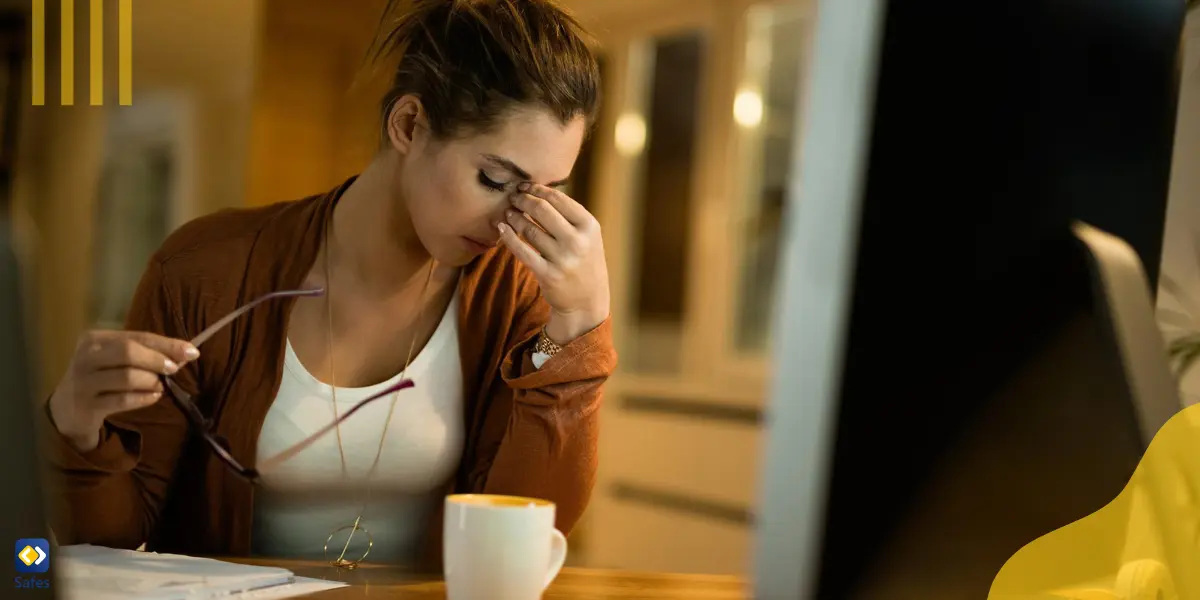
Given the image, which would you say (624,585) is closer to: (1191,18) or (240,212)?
(240,212)

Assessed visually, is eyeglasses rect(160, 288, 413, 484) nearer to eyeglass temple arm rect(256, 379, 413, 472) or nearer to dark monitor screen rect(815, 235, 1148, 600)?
eyeglass temple arm rect(256, 379, 413, 472)

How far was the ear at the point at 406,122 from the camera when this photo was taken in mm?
741

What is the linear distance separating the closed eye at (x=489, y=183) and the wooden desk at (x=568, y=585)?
293 mm

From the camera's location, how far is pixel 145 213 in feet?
2.32

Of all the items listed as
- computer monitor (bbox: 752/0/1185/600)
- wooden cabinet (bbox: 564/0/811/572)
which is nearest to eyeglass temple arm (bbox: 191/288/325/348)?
wooden cabinet (bbox: 564/0/811/572)

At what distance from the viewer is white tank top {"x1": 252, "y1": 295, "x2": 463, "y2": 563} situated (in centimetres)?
75

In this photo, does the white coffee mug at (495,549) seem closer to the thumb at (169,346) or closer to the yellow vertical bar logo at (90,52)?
the thumb at (169,346)

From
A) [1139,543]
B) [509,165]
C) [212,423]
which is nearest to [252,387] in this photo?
[212,423]

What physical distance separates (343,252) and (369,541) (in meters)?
0.24

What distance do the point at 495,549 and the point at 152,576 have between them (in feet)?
0.81

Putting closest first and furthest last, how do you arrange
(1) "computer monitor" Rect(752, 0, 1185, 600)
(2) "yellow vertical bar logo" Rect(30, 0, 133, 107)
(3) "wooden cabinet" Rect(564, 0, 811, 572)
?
(1) "computer monitor" Rect(752, 0, 1185, 600) → (2) "yellow vertical bar logo" Rect(30, 0, 133, 107) → (3) "wooden cabinet" Rect(564, 0, 811, 572)

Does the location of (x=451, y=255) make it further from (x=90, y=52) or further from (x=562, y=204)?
(x=90, y=52)

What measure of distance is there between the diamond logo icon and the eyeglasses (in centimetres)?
23

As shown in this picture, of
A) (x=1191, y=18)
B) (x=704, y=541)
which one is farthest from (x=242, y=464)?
(x=1191, y=18)
